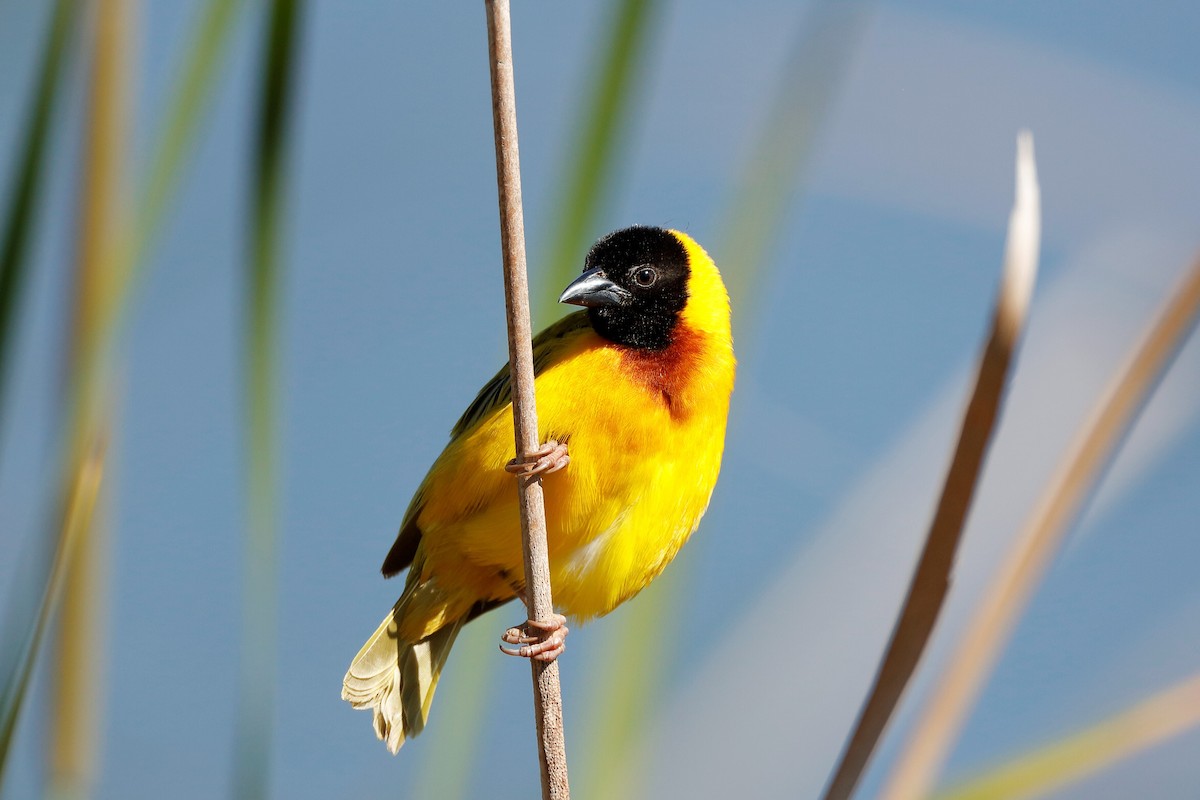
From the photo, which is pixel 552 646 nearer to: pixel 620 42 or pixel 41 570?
pixel 41 570

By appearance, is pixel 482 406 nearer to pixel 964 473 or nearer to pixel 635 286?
pixel 635 286

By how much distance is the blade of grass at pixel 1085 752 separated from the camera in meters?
0.97

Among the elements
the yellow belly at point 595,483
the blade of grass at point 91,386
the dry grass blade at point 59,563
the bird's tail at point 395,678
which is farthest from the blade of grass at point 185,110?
the bird's tail at point 395,678

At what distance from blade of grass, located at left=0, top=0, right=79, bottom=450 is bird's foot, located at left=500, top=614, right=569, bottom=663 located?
840 mm

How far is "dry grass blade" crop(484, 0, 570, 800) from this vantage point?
4.33 feet

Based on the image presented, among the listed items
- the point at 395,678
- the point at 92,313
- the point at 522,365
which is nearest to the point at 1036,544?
the point at 522,365

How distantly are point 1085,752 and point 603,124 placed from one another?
0.77 metres

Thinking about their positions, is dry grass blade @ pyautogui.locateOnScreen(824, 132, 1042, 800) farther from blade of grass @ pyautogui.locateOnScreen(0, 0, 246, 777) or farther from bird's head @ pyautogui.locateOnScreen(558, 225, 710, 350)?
bird's head @ pyautogui.locateOnScreen(558, 225, 710, 350)

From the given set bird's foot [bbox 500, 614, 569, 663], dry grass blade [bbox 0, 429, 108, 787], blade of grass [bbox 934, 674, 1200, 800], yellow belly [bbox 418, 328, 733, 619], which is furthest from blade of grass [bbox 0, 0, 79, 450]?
yellow belly [bbox 418, 328, 733, 619]

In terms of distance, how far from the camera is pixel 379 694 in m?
2.73

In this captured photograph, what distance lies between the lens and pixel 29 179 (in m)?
1.15

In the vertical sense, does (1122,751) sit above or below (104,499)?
above

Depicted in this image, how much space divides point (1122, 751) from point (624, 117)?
790mm

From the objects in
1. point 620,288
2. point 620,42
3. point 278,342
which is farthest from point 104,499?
point 620,288
